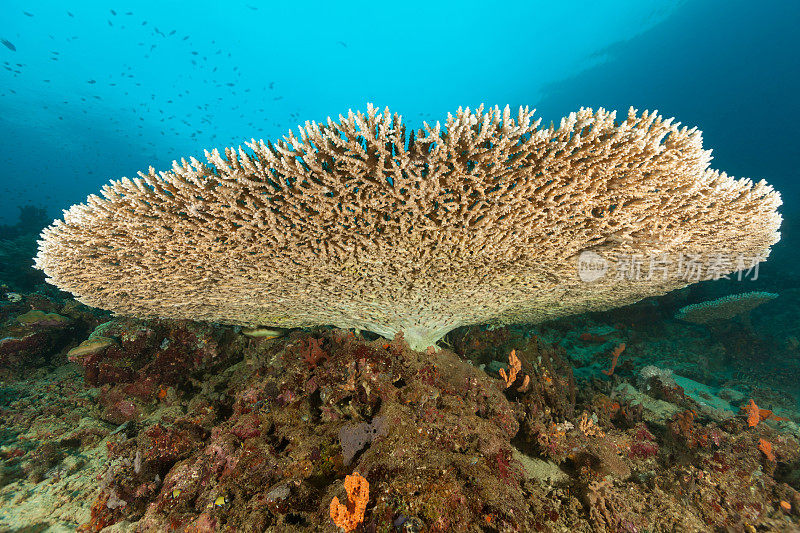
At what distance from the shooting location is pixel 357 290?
13.4 ft

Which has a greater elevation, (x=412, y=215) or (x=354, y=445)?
(x=412, y=215)

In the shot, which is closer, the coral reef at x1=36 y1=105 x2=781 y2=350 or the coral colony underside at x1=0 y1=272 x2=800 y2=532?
the coral reef at x1=36 y1=105 x2=781 y2=350

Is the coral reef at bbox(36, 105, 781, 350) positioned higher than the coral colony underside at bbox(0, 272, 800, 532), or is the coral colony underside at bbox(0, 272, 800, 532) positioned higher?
the coral reef at bbox(36, 105, 781, 350)

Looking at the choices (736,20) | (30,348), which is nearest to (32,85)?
(30,348)

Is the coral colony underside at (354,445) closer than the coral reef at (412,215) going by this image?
No

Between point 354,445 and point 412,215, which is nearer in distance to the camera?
point 412,215

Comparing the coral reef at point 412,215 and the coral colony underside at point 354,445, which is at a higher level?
the coral reef at point 412,215

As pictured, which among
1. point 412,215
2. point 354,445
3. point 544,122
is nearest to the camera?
point 412,215

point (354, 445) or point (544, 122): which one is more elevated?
point (544, 122)

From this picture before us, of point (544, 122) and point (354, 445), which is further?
point (544, 122)

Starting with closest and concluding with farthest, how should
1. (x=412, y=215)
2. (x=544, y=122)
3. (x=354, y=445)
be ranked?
(x=412, y=215) → (x=354, y=445) → (x=544, y=122)

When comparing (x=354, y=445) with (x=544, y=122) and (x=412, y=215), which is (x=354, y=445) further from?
(x=544, y=122)

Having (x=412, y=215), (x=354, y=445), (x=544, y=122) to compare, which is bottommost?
(x=354, y=445)

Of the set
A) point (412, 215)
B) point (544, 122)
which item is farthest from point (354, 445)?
point (544, 122)
